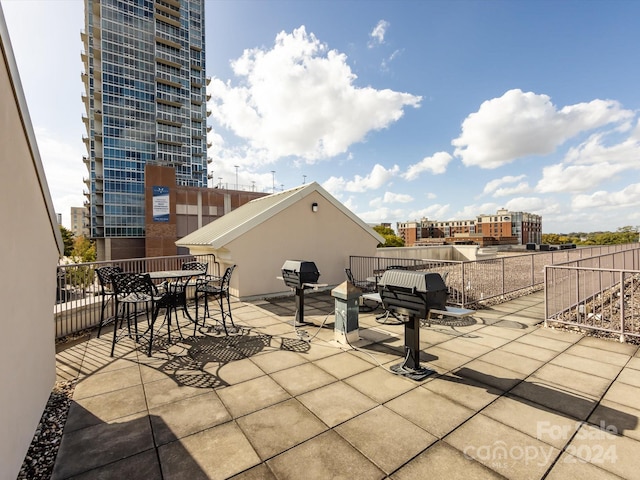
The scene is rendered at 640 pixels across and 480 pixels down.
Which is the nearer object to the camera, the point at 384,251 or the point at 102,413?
the point at 102,413

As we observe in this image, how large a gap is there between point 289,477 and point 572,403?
130 inches

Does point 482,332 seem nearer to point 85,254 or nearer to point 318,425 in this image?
point 318,425

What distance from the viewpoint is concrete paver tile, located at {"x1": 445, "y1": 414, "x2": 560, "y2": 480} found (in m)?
2.35

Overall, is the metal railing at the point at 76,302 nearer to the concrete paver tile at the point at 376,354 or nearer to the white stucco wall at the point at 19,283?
the white stucco wall at the point at 19,283

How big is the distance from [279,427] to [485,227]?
414ft

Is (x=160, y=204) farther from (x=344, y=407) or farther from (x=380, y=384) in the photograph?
(x=344, y=407)

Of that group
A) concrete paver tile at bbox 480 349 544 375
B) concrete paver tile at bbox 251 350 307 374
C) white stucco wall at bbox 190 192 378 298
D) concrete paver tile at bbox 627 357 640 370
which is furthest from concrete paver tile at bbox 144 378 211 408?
concrete paver tile at bbox 627 357 640 370

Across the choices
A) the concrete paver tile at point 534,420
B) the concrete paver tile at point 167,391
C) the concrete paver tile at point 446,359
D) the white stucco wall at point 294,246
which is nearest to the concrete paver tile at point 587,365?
the concrete paver tile at point 446,359

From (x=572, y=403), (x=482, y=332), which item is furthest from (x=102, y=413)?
(x=482, y=332)

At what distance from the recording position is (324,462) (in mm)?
2445

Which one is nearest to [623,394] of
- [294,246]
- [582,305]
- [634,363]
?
[634,363]

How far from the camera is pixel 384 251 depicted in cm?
1795

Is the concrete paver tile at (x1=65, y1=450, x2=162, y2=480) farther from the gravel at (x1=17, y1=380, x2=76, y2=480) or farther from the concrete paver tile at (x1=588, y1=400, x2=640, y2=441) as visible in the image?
the concrete paver tile at (x1=588, y1=400, x2=640, y2=441)

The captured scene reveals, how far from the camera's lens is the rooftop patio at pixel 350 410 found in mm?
2418
